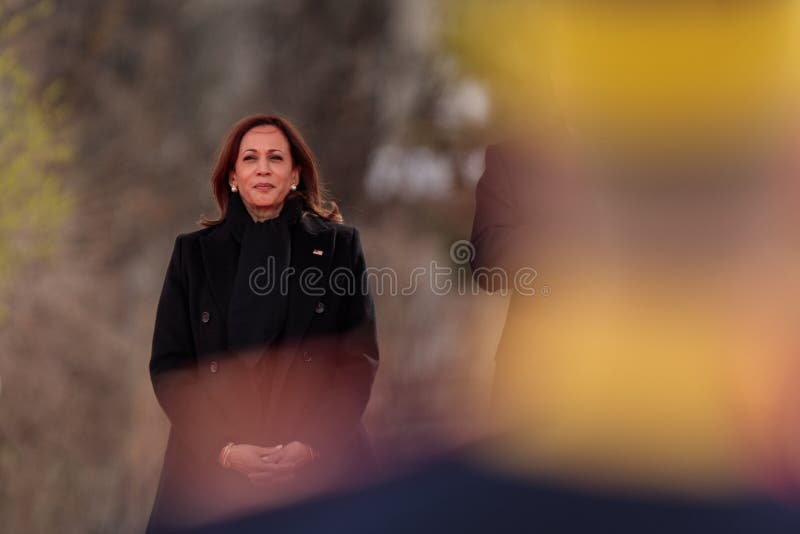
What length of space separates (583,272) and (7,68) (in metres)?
4.16

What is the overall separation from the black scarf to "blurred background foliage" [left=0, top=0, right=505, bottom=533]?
2.72 metres

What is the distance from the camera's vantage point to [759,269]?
5.32 ft

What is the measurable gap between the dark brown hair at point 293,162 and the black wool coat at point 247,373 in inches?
1.9

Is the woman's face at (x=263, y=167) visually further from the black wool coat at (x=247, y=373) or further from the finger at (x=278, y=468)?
the finger at (x=278, y=468)

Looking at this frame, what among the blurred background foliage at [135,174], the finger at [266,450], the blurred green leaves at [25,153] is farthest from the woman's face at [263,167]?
the blurred green leaves at [25,153]

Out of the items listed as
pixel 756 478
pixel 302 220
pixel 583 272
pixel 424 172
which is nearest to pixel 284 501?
pixel 302 220

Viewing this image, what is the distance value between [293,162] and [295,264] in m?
0.23

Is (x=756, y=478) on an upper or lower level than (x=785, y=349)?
lower

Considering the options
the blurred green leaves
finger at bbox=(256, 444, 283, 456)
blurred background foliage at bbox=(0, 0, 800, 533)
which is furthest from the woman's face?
the blurred green leaves

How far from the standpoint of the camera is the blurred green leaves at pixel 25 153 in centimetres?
511

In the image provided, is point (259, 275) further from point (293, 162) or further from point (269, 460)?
point (269, 460)

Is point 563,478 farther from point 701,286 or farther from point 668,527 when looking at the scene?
point 701,286

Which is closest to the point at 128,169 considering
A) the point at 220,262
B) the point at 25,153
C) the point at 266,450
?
the point at 25,153

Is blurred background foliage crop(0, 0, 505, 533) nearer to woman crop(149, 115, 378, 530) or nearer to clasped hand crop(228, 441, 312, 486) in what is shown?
woman crop(149, 115, 378, 530)
